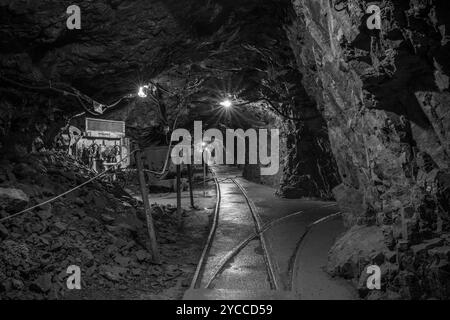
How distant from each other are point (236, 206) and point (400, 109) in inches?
346

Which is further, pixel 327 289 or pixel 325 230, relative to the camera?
pixel 325 230

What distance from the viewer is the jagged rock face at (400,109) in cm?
455

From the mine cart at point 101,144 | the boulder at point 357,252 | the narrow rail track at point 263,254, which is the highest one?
the mine cart at point 101,144

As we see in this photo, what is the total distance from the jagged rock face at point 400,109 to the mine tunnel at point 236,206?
0.07 ft

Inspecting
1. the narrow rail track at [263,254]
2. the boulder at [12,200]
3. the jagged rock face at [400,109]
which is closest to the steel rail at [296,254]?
the narrow rail track at [263,254]

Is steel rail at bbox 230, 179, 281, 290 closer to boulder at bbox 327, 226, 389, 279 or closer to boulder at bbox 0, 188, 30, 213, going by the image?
boulder at bbox 327, 226, 389, 279

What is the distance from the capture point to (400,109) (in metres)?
5.36

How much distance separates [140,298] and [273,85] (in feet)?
37.4
